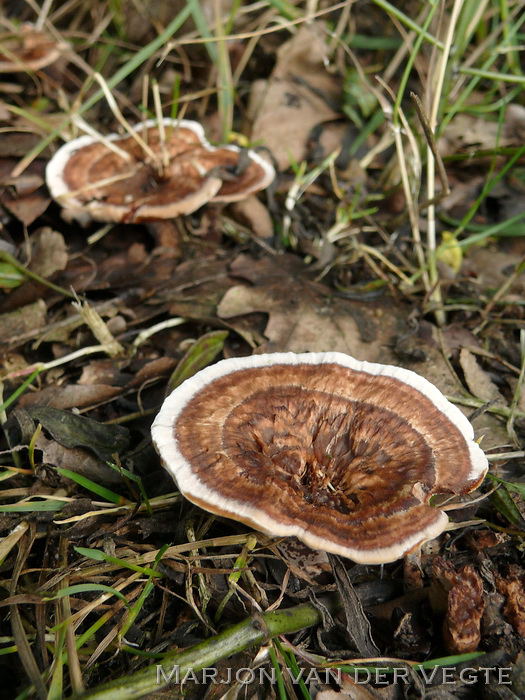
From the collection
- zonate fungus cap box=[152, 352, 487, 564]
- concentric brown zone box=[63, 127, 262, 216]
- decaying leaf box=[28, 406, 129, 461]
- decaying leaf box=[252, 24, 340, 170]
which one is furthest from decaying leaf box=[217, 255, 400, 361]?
decaying leaf box=[252, 24, 340, 170]

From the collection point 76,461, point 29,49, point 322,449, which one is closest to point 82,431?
point 76,461

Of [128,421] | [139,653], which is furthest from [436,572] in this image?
[128,421]

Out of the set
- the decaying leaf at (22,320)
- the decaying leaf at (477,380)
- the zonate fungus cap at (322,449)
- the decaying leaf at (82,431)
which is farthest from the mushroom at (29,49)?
the decaying leaf at (477,380)

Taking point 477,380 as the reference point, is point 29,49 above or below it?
above

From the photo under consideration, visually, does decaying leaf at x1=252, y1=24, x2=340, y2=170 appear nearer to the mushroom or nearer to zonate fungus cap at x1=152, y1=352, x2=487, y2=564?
the mushroom

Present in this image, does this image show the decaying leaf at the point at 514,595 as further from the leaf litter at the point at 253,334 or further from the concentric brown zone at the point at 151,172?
the concentric brown zone at the point at 151,172

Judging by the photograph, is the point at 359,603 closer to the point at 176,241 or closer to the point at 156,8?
the point at 176,241

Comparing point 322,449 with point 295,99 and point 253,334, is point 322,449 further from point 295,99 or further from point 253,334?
point 295,99
